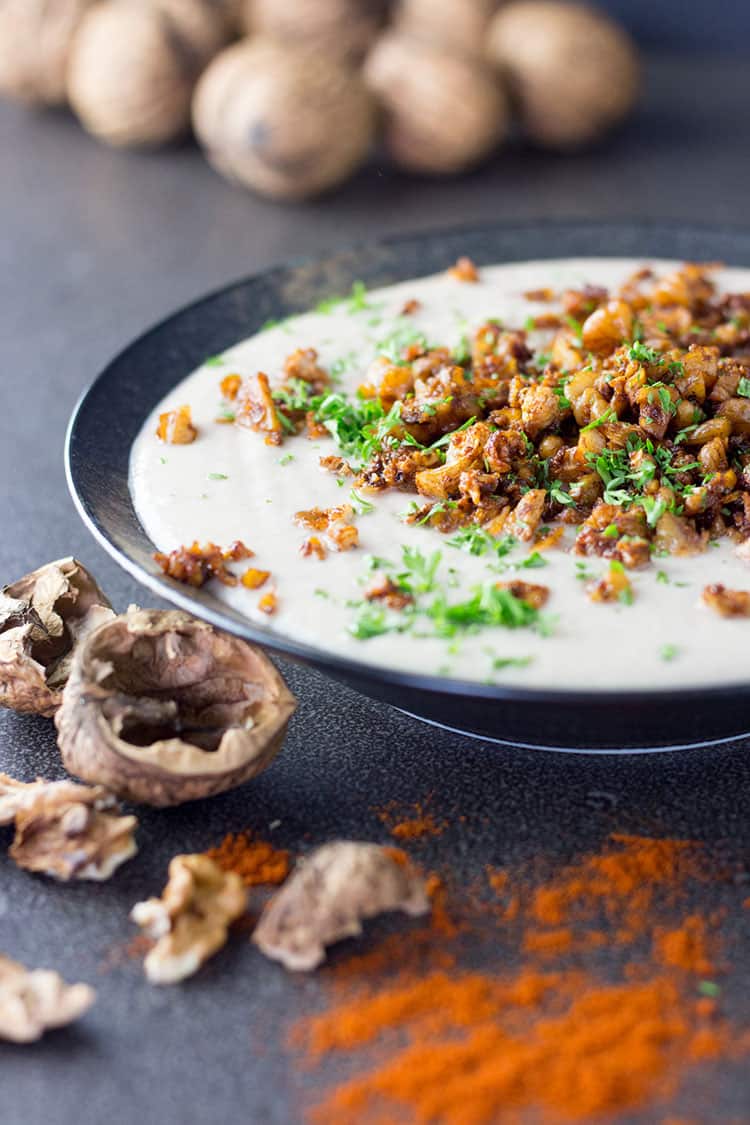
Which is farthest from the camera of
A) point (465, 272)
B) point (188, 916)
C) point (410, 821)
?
point (465, 272)

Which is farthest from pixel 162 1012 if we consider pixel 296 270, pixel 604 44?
pixel 604 44

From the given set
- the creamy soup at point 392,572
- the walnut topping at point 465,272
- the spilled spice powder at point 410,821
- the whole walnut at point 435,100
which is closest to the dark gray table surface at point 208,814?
the spilled spice powder at point 410,821

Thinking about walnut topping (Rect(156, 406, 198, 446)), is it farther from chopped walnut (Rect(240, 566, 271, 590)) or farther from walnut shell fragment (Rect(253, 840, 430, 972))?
walnut shell fragment (Rect(253, 840, 430, 972))

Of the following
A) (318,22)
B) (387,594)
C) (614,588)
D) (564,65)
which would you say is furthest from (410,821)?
(318,22)

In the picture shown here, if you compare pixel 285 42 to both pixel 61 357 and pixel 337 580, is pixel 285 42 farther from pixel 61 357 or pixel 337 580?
pixel 337 580

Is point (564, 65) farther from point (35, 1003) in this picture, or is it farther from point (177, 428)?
→ point (35, 1003)

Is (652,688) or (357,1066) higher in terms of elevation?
(652,688)
